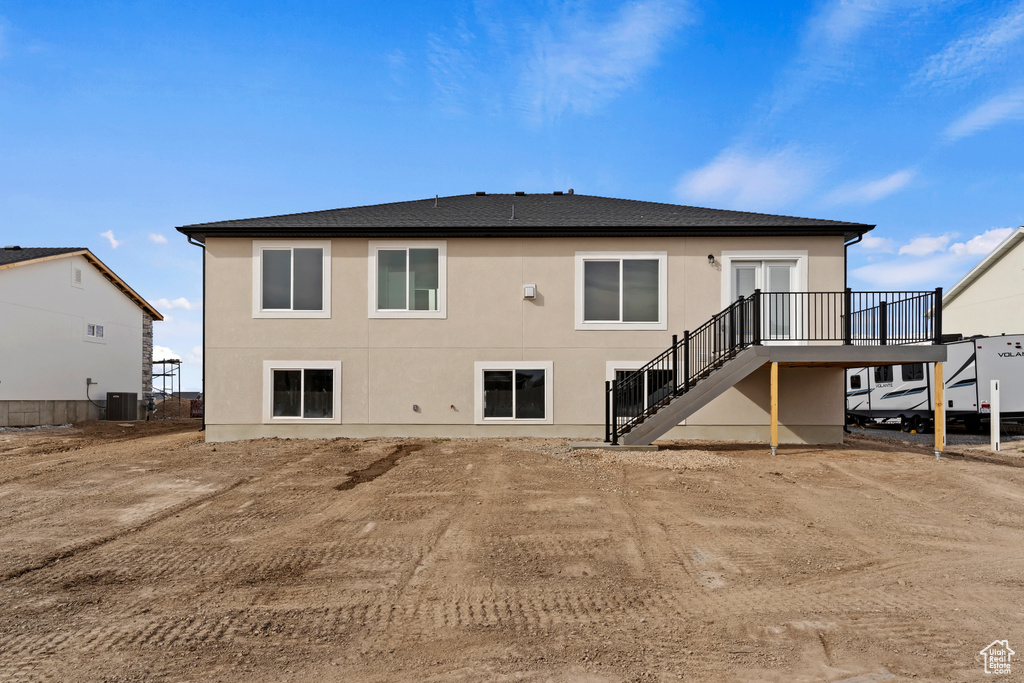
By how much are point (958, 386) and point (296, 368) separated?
18.9m

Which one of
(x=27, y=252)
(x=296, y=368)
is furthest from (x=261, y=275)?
(x=27, y=252)

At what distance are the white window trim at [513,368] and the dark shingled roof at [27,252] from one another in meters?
17.0

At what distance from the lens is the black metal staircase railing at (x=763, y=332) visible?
1154 centimetres

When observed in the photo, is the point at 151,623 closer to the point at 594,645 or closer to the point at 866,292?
the point at 594,645

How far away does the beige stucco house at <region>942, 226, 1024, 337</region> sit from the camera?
2317 cm

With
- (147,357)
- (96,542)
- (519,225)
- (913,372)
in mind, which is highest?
(519,225)

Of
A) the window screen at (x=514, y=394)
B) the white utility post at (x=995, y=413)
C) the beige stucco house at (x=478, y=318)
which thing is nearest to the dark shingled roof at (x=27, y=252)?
the beige stucco house at (x=478, y=318)

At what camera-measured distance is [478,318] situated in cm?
1359

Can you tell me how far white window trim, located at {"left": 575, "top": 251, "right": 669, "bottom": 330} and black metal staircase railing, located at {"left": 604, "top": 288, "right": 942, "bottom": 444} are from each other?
0.94 meters

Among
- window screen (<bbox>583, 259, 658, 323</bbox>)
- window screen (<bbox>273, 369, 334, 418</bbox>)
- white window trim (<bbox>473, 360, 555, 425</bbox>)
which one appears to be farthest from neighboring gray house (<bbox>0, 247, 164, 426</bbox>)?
window screen (<bbox>583, 259, 658, 323</bbox>)

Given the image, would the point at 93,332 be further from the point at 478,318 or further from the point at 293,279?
the point at 478,318

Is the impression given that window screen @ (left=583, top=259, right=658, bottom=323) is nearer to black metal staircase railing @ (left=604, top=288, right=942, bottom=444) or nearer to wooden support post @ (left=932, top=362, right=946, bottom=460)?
black metal staircase railing @ (left=604, top=288, right=942, bottom=444)

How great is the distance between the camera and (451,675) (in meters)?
3.61

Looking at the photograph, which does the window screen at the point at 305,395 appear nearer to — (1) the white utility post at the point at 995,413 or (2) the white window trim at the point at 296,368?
(2) the white window trim at the point at 296,368
